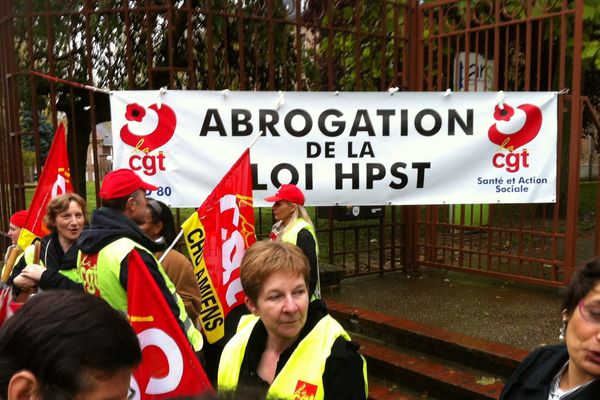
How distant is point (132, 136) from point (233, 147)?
0.91 meters

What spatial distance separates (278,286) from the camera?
2035mm

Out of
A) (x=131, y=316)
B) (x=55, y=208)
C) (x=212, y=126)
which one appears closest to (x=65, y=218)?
(x=55, y=208)

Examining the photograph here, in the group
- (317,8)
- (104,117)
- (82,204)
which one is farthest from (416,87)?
(104,117)

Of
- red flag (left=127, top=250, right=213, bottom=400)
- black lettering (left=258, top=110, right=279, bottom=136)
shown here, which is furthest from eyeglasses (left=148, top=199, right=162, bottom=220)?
black lettering (left=258, top=110, right=279, bottom=136)

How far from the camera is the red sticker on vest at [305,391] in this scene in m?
1.85

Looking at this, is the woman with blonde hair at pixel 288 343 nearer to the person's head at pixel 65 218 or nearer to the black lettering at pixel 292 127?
the person's head at pixel 65 218

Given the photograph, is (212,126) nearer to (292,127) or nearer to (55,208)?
(292,127)

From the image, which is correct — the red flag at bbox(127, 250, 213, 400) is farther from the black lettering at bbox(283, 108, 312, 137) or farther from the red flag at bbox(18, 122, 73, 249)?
the black lettering at bbox(283, 108, 312, 137)

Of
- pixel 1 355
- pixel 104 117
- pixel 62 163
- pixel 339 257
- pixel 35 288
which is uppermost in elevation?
pixel 104 117

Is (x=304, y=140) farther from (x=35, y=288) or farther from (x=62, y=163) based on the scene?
(x=35, y=288)

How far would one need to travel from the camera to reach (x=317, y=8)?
592 centimetres

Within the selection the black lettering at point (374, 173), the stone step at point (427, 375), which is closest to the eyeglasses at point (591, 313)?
the stone step at point (427, 375)

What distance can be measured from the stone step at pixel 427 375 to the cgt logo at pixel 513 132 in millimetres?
2231

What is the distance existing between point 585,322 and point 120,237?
6.92 ft
